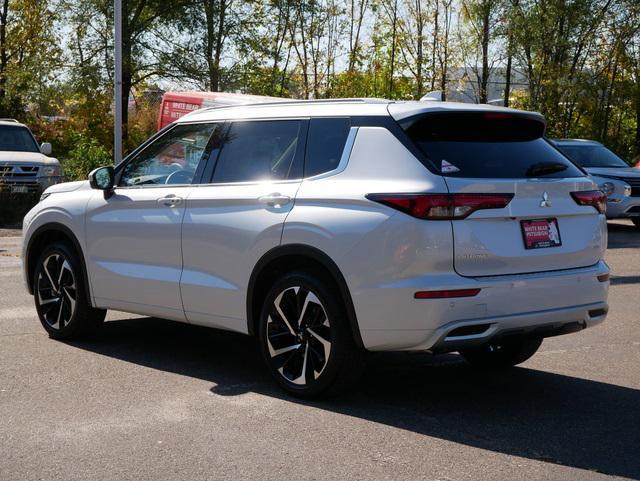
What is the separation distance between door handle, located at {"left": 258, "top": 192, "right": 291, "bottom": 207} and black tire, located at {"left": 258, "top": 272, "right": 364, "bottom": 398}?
436 mm

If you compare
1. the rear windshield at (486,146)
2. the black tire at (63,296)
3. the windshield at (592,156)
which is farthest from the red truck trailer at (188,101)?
the rear windshield at (486,146)

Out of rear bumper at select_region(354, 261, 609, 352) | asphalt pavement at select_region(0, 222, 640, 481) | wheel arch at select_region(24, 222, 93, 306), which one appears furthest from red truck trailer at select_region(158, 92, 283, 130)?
rear bumper at select_region(354, 261, 609, 352)

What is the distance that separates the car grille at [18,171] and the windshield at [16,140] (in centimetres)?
101

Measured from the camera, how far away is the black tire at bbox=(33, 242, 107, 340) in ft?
25.2

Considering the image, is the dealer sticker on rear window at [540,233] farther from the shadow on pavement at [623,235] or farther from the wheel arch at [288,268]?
the shadow on pavement at [623,235]

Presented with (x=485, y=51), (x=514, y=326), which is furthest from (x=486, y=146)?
(x=485, y=51)

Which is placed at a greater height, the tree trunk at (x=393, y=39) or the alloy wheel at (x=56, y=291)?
the tree trunk at (x=393, y=39)

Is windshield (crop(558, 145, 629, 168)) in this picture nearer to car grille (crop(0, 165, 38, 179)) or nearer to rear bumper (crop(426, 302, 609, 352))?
car grille (crop(0, 165, 38, 179))

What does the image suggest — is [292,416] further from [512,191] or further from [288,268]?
[512,191]

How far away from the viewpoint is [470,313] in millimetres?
5594

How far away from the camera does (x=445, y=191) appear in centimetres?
560

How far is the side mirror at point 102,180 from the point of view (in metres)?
7.46

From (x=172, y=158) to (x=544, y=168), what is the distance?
2.63m

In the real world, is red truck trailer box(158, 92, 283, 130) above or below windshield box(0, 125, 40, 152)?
above
